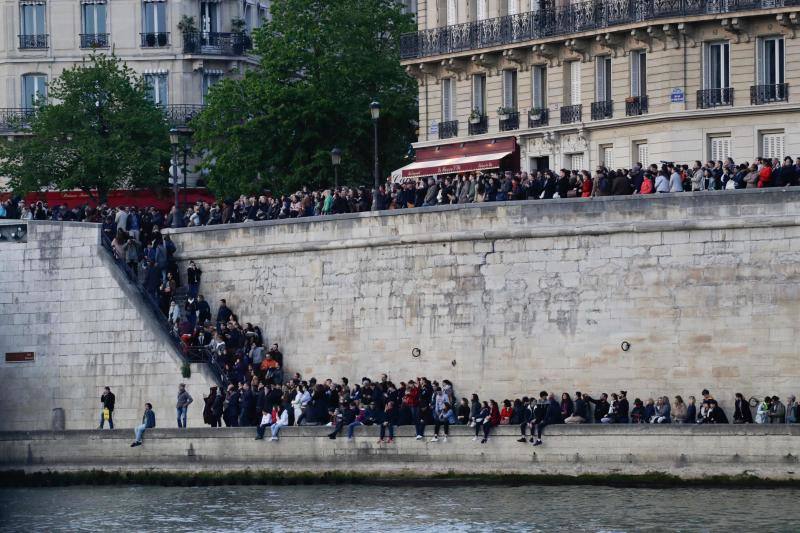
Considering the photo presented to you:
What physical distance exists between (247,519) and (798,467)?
36.5ft

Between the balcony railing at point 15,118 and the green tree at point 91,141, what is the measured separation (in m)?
1.88

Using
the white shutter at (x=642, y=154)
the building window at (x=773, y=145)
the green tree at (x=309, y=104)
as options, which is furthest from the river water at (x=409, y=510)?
the green tree at (x=309, y=104)

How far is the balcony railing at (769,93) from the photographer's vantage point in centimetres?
5747

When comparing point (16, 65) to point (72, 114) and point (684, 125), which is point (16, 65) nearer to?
point (72, 114)

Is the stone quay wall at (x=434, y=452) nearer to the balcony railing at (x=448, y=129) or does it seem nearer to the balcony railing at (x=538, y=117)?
the balcony railing at (x=538, y=117)

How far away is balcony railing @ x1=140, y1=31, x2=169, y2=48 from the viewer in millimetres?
80562

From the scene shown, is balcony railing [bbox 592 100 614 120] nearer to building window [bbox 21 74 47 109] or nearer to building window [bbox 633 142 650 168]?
building window [bbox 633 142 650 168]

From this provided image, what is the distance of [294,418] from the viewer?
53.7 metres

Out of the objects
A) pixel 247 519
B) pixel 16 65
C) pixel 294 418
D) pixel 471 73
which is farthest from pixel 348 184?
pixel 247 519

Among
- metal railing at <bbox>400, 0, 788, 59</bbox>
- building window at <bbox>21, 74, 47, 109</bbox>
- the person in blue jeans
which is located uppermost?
building window at <bbox>21, 74, 47, 109</bbox>

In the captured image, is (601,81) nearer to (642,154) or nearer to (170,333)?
(642,154)

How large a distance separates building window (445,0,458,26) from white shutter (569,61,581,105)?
4.83 m

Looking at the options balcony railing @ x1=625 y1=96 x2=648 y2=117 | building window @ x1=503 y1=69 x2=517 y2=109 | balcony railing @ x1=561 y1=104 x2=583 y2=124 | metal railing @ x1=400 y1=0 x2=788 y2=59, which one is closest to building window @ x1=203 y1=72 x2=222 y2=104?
metal railing @ x1=400 y1=0 x2=788 y2=59

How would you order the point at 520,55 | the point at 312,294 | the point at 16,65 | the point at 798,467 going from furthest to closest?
the point at 16,65, the point at 520,55, the point at 312,294, the point at 798,467
